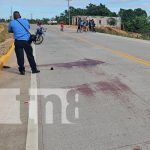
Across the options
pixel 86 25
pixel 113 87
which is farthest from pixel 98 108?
pixel 86 25

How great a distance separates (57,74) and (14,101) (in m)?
3.95

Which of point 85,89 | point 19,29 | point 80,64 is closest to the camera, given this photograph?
point 85,89

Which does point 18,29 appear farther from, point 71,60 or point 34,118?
point 34,118

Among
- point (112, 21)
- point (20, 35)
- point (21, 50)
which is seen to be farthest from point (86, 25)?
point (112, 21)

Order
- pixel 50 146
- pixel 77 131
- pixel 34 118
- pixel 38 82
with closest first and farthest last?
pixel 50 146
pixel 77 131
pixel 34 118
pixel 38 82

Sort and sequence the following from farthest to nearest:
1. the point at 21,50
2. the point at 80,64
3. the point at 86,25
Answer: the point at 86,25 < the point at 80,64 < the point at 21,50

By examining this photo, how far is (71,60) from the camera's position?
55.0 feet

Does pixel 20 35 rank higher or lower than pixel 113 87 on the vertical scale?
higher

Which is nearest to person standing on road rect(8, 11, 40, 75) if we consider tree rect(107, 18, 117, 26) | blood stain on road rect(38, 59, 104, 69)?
blood stain on road rect(38, 59, 104, 69)

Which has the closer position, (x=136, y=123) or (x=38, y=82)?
(x=136, y=123)

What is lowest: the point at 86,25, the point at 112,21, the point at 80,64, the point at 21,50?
the point at 112,21

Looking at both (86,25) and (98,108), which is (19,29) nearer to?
(98,108)

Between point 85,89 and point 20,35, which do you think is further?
point 20,35

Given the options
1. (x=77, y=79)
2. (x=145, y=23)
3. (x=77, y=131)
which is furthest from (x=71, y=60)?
(x=145, y=23)
